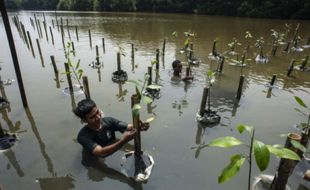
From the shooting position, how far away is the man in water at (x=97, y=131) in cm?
456

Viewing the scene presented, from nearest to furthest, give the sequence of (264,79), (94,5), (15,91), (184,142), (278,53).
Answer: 1. (184,142)
2. (15,91)
3. (264,79)
4. (278,53)
5. (94,5)

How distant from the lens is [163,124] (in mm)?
7523

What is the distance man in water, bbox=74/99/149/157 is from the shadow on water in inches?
25.8

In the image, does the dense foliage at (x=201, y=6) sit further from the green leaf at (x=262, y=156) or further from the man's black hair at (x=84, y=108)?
the green leaf at (x=262, y=156)

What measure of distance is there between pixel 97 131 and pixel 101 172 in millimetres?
1120

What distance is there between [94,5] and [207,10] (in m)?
28.9

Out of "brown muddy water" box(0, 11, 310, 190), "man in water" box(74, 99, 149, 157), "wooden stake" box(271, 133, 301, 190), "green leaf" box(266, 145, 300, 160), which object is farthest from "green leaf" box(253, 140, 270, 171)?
"brown muddy water" box(0, 11, 310, 190)

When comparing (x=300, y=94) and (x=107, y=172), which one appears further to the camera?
(x=300, y=94)

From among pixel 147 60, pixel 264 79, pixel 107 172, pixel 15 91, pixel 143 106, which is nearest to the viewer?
pixel 107 172

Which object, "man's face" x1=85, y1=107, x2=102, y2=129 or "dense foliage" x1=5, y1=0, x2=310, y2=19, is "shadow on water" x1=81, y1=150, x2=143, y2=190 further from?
"dense foliage" x1=5, y1=0, x2=310, y2=19

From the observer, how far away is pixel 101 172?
5.45 m

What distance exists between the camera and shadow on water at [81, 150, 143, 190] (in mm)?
5140

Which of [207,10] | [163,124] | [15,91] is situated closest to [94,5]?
[207,10]

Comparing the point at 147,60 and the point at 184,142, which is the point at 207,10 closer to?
the point at 147,60
